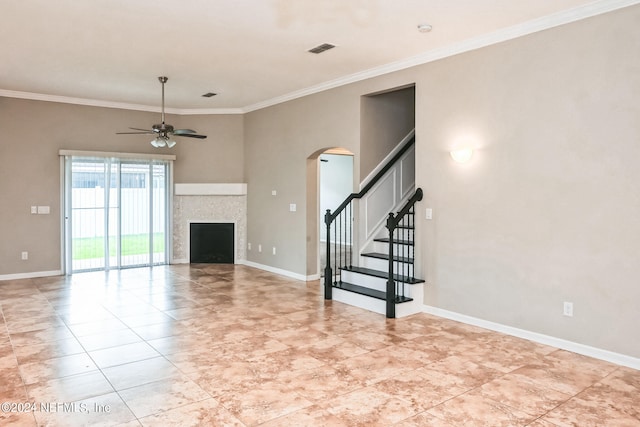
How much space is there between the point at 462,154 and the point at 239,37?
8.63 feet

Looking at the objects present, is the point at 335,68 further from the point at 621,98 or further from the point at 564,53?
the point at 621,98

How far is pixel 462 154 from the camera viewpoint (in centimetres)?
492

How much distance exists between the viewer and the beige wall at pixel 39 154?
23.6ft

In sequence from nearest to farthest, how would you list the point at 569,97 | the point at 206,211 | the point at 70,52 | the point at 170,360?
the point at 170,360, the point at 569,97, the point at 70,52, the point at 206,211

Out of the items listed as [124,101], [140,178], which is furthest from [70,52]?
[140,178]

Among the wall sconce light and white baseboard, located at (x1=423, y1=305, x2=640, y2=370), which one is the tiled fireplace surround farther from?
the wall sconce light

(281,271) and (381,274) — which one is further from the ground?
(381,274)

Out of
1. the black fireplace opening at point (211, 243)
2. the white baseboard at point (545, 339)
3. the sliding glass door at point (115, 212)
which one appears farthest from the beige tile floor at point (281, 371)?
the black fireplace opening at point (211, 243)

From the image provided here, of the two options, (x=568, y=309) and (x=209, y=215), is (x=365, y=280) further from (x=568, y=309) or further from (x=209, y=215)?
(x=209, y=215)

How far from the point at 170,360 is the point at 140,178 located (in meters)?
5.29

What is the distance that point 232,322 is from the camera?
4.95 metres

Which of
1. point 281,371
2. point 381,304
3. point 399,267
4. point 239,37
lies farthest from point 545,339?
point 239,37

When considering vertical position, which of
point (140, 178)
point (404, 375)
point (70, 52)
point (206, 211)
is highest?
point (70, 52)

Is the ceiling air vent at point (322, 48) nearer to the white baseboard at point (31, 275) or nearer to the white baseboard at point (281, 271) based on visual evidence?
the white baseboard at point (281, 271)
